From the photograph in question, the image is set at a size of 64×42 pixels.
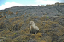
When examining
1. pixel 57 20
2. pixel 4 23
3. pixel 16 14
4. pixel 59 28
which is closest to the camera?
pixel 59 28

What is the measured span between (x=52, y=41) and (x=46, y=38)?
0.53 meters

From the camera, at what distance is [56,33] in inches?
263

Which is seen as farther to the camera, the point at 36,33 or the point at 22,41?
the point at 36,33

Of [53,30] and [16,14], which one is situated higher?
[16,14]

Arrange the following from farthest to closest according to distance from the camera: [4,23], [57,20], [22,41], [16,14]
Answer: [16,14] < [4,23] < [57,20] < [22,41]

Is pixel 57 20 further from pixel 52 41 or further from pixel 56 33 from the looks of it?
pixel 52 41

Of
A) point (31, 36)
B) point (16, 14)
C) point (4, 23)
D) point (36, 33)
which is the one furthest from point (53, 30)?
point (16, 14)

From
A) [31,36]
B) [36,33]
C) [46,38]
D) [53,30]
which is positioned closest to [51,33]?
[53,30]

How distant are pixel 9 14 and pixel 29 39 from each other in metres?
7.23

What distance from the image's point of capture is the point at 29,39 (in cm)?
618

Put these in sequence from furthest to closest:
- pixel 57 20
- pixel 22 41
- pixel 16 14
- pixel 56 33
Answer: pixel 16 14 < pixel 57 20 < pixel 56 33 < pixel 22 41

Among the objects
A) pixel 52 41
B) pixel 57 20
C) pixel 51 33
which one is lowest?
pixel 52 41

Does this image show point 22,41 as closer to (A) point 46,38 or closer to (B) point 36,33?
(B) point 36,33

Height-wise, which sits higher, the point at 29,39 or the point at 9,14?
the point at 9,14
